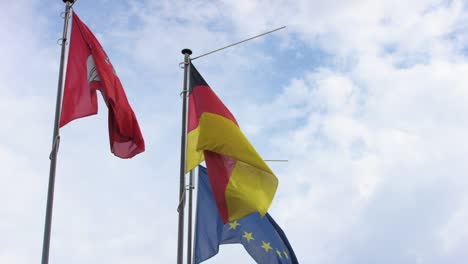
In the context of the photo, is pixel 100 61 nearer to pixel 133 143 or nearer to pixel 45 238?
pixel 133 143

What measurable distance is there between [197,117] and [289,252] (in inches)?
210

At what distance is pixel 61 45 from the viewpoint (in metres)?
15.5

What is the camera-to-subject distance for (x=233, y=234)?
59.8ft

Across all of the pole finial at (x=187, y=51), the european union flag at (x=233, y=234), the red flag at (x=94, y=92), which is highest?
the pole finial at (x=187, y=51)

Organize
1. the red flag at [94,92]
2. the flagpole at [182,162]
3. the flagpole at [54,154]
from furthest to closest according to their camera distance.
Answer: the flagpole at [182,162] < the red flag at [94,92] < the flagpole at [54,154]

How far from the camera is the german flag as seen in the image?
15.2 meters

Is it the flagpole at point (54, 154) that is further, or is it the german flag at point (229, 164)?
the german flag at point (229, 164)

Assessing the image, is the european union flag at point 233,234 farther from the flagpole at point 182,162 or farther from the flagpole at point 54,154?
the flagpole at point 54,154

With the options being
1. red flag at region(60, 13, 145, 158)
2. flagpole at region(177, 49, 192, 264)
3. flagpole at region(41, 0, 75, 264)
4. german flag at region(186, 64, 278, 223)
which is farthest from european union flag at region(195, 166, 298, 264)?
flagpole at region(41, 0, 75, 264)

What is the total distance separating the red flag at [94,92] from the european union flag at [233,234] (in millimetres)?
3077

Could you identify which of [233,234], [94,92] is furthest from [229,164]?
[94,92]

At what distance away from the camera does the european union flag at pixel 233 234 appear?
17594mm

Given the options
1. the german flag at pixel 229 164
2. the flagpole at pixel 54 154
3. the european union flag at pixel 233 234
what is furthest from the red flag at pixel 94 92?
the european union flag at pixel 233 234

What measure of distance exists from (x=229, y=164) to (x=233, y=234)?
3.27 m
